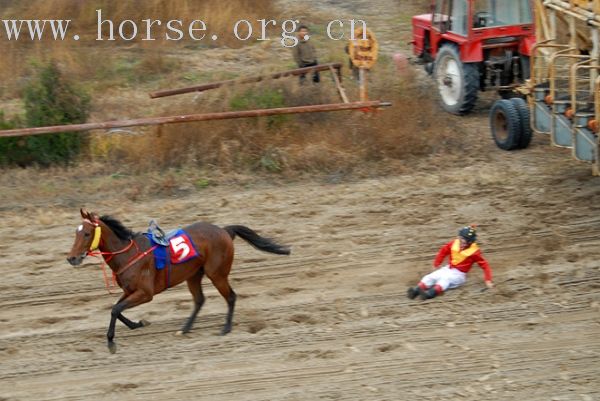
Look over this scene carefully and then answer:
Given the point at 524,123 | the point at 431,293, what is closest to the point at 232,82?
the point at 524,123

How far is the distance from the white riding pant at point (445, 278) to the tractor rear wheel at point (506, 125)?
15.9 ft

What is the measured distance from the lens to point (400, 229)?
420 inches

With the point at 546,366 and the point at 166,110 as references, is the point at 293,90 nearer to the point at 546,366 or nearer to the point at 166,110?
the point at 166,110

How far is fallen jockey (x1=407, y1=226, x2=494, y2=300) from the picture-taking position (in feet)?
28.6

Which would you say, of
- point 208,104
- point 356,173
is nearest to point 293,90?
point 208,104

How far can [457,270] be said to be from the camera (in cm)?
885

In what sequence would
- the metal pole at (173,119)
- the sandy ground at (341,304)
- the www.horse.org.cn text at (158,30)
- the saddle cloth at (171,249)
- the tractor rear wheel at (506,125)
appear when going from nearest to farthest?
the sandy ground at (341,304) < the saddle cloth at (171,249) < the metal pole at (173,119) < the tractor rear wheel at (506,125) < the www.horse.org.cn text at (158,30)

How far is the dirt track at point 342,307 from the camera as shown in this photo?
7227mm

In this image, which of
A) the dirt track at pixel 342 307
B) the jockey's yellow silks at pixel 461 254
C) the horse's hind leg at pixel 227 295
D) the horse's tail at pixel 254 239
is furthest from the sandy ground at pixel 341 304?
the horse's tail at pixel 254 239

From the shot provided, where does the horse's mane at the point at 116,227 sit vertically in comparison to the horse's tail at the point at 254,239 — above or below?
above

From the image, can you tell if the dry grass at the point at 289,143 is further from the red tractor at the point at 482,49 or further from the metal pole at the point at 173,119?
the red tractor at the point at 482,49

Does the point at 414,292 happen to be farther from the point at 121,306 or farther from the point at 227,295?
the point at 121,306

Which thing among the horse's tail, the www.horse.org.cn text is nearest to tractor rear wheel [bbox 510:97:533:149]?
the horse's tail

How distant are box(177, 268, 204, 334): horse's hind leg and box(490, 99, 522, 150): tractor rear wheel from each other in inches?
253
